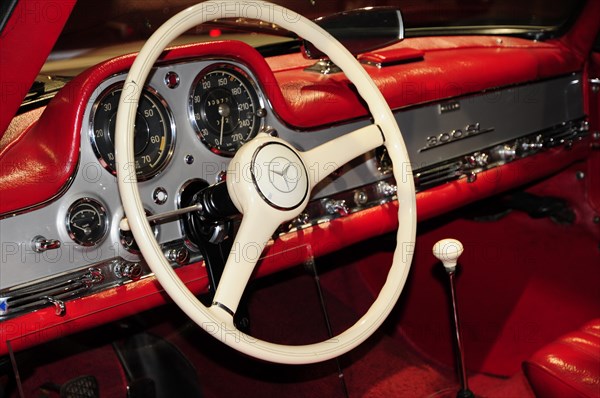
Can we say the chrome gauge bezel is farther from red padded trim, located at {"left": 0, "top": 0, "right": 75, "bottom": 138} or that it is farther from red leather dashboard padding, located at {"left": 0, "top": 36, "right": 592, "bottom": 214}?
red padded trim, located at {"left": 0, "top": 0, "right": 75, "bottom": 138}

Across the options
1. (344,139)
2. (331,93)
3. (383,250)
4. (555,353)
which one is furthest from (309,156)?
(383,250)

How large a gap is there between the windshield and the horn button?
25.9 inches

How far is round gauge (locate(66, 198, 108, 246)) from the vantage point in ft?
4.78

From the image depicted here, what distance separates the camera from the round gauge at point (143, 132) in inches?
58.4

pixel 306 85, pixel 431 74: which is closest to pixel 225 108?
pixel 306 85

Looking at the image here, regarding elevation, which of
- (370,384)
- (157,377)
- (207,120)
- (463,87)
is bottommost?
(370,384)

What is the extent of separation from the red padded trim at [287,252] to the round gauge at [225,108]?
10.2 inches

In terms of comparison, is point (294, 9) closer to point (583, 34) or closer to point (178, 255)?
point (178, 255)

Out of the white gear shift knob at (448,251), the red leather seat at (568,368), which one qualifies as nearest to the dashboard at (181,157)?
the white gear shift knob at (448,251)

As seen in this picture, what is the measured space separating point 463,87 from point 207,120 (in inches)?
34.0

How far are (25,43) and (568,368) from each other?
4.39 feet

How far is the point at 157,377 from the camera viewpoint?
204 centimetres

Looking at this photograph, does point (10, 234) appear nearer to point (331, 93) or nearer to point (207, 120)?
point (207, 120)

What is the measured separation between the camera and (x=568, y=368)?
5.58ft
